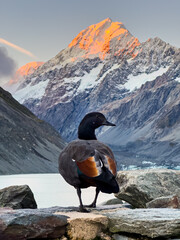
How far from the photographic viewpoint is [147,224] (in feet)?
26.2

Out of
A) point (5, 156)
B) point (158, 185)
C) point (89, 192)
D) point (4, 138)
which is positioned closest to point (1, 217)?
point (158, 185)

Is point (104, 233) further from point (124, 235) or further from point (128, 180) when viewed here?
point (128, 180)

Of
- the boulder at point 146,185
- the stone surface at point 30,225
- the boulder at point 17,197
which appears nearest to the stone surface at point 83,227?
the stone surface at point 30,225

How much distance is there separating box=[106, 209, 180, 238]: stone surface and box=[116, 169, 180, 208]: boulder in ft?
12.9

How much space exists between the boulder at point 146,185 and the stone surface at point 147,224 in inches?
155

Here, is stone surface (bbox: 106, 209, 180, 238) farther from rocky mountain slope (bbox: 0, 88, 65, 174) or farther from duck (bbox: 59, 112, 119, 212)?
rocky mountain slope (bbox: 0, 88, 65, 174)

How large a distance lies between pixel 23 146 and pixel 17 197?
87116mm

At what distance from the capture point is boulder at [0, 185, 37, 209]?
12.4m

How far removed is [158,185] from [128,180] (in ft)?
3.16

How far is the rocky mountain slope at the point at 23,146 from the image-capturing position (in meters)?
87.7

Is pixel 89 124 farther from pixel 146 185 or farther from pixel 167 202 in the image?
pixel 146 185

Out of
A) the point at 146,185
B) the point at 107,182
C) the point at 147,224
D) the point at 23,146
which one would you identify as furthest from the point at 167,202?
the point at 23,146

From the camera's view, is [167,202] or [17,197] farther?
[17,197]

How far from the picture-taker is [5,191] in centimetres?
1286
